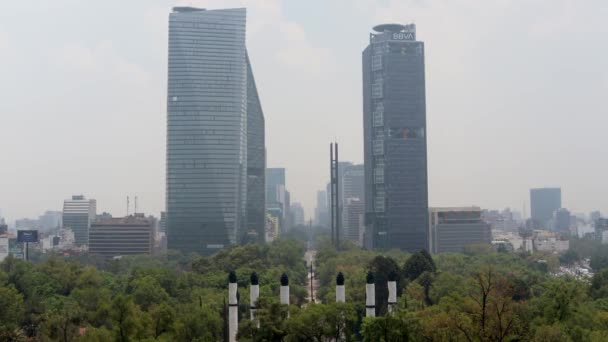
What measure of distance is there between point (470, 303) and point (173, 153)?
346 ft

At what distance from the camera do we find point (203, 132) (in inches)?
5723

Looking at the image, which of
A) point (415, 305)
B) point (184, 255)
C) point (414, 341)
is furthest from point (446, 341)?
point (184, 255)

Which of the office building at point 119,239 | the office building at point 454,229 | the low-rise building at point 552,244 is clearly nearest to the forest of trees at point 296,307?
the office building at point 454,229

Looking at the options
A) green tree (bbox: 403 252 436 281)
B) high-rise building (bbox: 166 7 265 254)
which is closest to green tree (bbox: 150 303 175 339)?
green tree (bbox: 403 252 436 281)

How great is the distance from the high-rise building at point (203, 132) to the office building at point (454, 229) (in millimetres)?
46029

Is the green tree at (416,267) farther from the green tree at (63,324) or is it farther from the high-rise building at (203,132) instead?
the high-rise building at (203,132)

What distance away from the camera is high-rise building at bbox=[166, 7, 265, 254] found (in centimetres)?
14512

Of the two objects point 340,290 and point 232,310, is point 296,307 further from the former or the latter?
point 340,290

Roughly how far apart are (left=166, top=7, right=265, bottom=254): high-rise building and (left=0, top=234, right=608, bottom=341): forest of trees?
166 ft

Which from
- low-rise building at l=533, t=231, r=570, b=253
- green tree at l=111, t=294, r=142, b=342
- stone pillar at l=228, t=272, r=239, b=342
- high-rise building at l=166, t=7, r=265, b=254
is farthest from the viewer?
low-rise building at l=533, t=231, r=570, b=253

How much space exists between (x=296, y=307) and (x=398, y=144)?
10550cm

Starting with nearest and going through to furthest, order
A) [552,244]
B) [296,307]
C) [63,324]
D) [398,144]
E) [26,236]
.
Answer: [63,324] → [296,307] → [26,236] → [398,144] → [552,244]

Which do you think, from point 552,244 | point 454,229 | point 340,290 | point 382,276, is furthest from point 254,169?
point 340,290

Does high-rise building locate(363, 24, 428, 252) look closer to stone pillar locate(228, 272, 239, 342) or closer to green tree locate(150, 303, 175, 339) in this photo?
stone pillar locate(228, 272, 239, 342)
